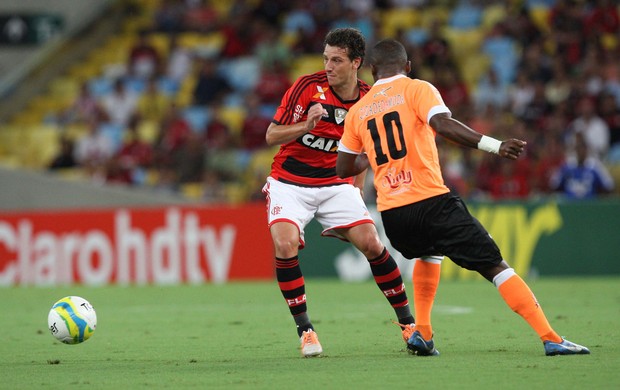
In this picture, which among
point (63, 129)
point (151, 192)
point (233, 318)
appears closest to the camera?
point (233, 318)

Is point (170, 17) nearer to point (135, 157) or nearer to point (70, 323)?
point (135, 157)

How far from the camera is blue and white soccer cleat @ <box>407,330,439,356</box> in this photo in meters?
7.96

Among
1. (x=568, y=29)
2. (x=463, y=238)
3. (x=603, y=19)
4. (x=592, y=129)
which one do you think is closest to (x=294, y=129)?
(x=463, y=238)

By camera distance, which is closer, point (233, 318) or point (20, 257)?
point (233, 318)

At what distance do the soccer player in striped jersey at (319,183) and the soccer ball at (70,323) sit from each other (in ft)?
4.98

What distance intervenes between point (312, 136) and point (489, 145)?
2094 mm

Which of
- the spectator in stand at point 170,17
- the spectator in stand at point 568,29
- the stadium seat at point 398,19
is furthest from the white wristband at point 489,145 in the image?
the spectator in stand at point 170,17

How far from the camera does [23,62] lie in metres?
25.9

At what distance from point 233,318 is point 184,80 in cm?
1299

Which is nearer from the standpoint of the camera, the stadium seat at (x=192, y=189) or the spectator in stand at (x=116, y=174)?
the stadium seat at (x=192, y=189)

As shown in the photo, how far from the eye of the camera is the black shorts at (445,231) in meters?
7.52

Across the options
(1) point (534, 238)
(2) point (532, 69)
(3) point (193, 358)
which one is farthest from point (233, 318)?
(2) point (532, 69)

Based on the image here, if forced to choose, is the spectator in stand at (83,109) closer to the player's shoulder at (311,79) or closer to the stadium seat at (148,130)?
the stadium seat at (148,130)

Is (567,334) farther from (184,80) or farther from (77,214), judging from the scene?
(184,80)
